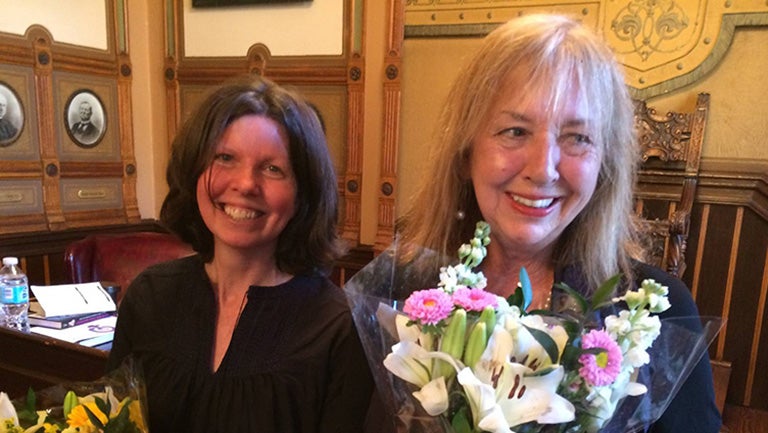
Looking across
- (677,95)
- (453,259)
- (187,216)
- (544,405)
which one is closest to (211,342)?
(187,216)

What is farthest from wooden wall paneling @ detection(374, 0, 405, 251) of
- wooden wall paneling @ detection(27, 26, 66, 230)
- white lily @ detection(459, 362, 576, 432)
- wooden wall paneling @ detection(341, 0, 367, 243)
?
white lily @ detection(459, 362, 576, 432)

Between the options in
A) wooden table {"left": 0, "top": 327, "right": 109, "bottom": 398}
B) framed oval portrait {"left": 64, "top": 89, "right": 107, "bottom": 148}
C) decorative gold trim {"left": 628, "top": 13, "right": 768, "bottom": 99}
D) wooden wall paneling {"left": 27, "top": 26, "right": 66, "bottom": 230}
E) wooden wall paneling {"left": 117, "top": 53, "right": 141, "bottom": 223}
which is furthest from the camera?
wooden wall paneling {"left": 117, "top": 53, "right": 141, "bottom": 223}

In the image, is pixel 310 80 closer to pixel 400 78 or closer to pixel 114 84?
pixel 400 78

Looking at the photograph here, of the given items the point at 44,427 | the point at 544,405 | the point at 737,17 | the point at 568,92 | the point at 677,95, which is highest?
the point at 737,17

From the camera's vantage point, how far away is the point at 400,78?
348 cm

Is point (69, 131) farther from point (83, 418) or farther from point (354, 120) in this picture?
point (83, 418)

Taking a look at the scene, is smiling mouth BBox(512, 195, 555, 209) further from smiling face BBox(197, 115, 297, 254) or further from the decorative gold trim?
the decorative gold trim

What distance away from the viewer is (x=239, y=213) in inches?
43.6

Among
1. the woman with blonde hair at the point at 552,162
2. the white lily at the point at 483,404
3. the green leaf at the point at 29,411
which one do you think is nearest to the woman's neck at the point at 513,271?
the woman with blonde hair at the point at 552,162

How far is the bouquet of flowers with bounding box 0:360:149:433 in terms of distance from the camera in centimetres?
80

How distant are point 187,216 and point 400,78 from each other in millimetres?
2432

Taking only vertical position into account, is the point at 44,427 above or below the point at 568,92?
below

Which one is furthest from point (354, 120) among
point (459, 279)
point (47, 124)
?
point (459, 279)

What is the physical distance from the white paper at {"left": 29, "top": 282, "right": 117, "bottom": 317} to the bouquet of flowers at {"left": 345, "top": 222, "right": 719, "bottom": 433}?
194 cm
